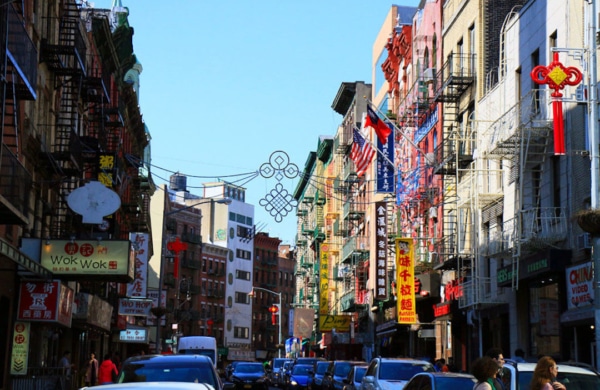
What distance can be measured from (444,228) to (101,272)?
1782 cm

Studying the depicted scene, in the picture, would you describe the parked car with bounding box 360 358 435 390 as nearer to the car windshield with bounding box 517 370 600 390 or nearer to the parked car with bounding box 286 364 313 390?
the car windshield with bounding box 517 370 600 390

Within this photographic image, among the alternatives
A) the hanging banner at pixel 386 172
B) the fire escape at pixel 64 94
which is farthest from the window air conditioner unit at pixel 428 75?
the fire escape at pixel 64 94

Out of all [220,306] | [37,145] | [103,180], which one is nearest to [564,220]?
[37,145]

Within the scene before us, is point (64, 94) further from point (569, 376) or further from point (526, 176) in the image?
point (569, 376)

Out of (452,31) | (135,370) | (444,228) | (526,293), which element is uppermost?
(452,31)

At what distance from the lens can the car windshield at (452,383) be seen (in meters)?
17.4

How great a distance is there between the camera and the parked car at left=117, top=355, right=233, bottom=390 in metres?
16.1

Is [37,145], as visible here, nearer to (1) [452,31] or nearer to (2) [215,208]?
(1) [452,31]

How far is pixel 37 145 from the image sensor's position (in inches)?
1267

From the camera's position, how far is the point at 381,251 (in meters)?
57.3

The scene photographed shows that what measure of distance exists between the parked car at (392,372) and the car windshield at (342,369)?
37.7 ft

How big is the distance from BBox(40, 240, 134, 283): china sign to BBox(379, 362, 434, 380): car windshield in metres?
10.4

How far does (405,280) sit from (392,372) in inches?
919

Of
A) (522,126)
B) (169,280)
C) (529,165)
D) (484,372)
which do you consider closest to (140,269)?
(529,165)
